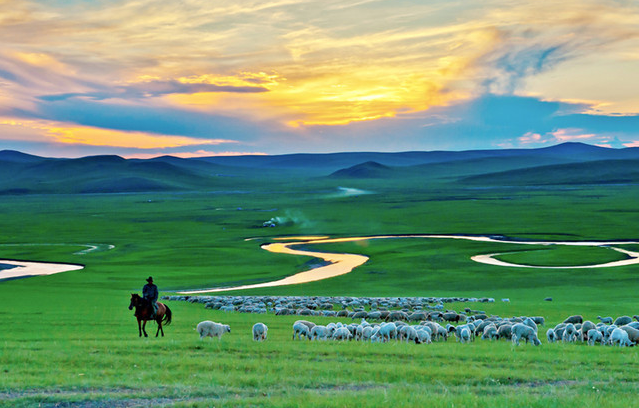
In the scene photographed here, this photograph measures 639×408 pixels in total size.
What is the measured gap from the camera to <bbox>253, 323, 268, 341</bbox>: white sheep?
21266mm

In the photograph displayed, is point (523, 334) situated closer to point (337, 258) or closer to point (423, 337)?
point (423, 337)

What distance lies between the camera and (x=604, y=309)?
3306 cm

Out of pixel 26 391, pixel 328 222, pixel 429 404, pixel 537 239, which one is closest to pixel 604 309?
pixel 429 404

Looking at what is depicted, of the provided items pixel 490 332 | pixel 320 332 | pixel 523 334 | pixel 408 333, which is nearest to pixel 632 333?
pixel 523 334

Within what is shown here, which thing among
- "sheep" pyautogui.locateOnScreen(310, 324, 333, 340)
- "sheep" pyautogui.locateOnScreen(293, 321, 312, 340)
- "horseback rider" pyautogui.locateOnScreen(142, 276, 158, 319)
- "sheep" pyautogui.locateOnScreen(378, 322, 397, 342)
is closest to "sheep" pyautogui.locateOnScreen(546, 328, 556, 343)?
"sheep" pyautogui.locateOnScreen(378, 322, 397, 342)

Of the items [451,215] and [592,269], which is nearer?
[592,269]

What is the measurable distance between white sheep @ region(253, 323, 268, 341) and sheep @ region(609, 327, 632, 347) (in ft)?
38.0

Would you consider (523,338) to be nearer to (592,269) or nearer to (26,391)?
(26,391)

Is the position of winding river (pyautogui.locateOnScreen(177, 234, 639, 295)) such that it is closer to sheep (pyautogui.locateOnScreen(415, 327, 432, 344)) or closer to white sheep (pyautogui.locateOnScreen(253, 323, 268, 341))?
white sheep (pyautogui.locateOnScreen(253, 323, 268, 341))

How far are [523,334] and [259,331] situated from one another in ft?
29.8

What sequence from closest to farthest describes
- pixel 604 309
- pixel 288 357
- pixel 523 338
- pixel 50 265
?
pixel 288 357, pixel 523 338, pixel 604 309, pixel 50 265

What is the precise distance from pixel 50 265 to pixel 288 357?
58219 mm

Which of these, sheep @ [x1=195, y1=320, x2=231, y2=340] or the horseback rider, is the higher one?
the horseback rider

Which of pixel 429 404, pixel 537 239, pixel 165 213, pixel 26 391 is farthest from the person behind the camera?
pixel 165 213
